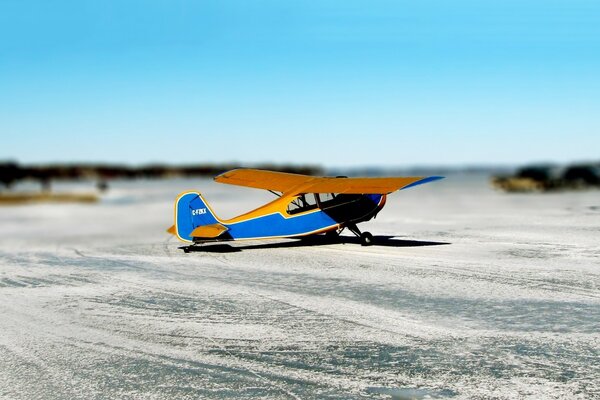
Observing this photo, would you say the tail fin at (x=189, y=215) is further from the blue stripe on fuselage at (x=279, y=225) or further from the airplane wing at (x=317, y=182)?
the airplane wing at (x=317, y=182)

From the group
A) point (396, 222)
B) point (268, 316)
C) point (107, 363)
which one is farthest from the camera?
point (396, 222)

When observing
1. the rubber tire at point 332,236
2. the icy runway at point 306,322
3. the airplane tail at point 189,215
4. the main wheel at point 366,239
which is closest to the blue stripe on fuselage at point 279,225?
the icy runway at point 306,322

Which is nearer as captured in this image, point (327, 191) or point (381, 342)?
point (381, 342)

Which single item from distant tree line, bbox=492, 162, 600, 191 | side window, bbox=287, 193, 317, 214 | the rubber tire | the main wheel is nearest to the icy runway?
the main wheel

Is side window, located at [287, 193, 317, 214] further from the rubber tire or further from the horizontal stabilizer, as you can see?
the rubber tire

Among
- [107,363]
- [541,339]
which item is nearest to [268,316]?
[107,363]

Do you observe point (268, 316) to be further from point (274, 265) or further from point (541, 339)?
point (274, 265)

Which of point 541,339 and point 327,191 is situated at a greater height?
point 327,191

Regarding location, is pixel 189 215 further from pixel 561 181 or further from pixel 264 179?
pixel 561 181

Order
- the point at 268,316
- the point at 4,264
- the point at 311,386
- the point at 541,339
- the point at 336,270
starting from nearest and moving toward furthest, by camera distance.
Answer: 1. the point at 311,386
2. the point at 541,339
3. the point at 268,316
4. the point at 336,270
5. the point at 4,264
